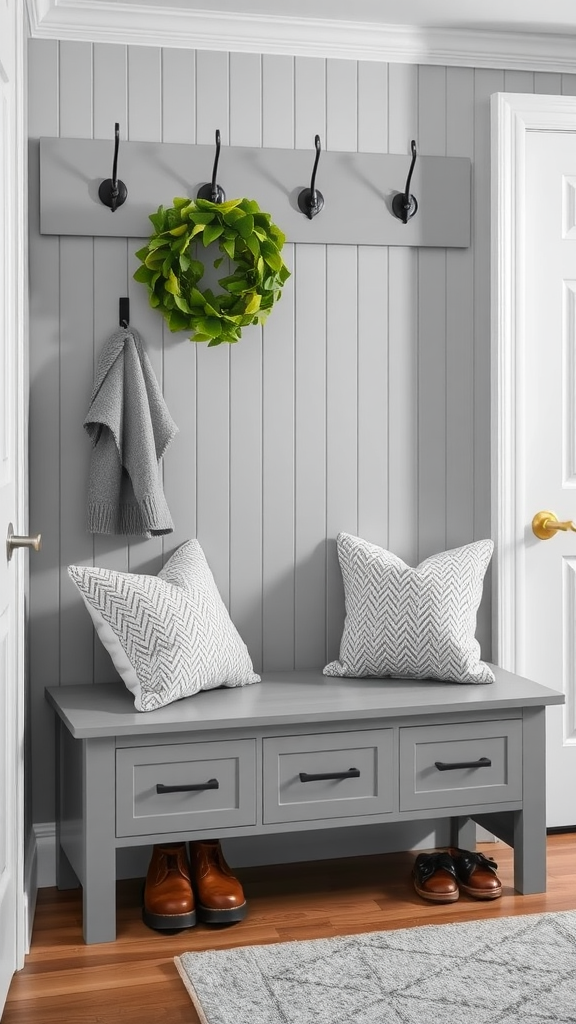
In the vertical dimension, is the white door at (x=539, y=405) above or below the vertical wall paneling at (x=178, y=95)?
below

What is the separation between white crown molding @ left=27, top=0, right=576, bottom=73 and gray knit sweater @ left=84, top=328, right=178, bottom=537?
794 millimetres

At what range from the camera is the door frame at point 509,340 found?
9.62 ft

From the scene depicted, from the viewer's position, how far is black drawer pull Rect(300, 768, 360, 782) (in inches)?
96.4

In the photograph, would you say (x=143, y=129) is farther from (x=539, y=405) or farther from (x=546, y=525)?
(x=546, y=525)

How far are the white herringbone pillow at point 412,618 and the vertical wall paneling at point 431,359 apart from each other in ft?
0.61

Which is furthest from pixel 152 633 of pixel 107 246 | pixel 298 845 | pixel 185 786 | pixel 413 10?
pixel 413 10

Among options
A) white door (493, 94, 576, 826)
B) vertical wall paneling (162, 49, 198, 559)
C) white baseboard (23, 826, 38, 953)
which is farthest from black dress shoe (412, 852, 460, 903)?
vertical wall paneling (162, 49, 198, 559)

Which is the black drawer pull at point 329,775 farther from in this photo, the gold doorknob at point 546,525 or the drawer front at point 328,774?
the gold doorknob at point 546,525

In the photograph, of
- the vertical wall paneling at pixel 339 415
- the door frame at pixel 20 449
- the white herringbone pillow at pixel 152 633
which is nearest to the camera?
the door frame at pixel 20 449

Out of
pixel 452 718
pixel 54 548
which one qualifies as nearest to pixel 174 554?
pixel 54 548

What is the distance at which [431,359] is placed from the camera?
295cm

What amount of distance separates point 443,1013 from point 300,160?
211cm

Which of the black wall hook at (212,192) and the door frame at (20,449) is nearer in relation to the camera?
the door frame at (20,449)

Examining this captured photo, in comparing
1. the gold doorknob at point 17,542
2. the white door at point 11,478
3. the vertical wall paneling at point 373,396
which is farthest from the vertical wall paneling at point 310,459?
the gold doorknob at point 17,542
